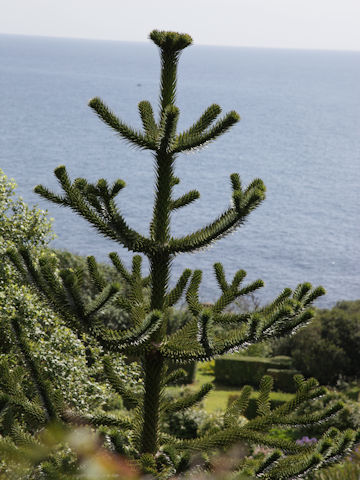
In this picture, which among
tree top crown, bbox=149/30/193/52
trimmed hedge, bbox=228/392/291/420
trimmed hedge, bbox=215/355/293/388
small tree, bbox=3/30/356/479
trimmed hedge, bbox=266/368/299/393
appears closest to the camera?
small tree, bbox=3/30/356/479

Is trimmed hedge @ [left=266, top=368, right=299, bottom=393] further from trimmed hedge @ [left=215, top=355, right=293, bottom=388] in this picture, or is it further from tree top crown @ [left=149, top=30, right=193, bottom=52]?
tree top crown @ [left=149, top=30, right=193, bottom=52]

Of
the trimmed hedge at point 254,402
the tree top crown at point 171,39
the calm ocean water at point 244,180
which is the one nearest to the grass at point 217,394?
the trimmed hedge at point 254,402

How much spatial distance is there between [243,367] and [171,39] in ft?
79.8

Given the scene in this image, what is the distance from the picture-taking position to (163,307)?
6906mm

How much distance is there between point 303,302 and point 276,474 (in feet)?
5.47

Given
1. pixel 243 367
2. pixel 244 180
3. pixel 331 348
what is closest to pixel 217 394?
pixel 243 367

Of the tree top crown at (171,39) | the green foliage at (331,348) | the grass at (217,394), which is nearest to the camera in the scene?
the tree top crown at (171,39)

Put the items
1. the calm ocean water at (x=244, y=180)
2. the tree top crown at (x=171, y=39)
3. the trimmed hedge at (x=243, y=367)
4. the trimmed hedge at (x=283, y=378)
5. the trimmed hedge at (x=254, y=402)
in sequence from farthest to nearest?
1. the calm ocean water at (x=244, y=180)
2. the trimmed hedge at (x=243, y=367)
3. the trimmed hedge at (x=283, y=378)
4. the trimmed hedge at (x=254, y=402)
5. the tree top crown at (x=171, y=39)

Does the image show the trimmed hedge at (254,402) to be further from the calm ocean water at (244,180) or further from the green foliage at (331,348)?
the calm ocean water at (244,180)

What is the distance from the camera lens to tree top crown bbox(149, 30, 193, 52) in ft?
20.7

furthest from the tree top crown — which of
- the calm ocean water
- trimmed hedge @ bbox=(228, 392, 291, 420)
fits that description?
the calm ocean water

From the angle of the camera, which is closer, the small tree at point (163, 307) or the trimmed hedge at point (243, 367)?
the small tree at point (163, 307)

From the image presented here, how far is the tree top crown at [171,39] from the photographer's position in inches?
248

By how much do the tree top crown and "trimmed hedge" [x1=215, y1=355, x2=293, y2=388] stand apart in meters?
23.3
